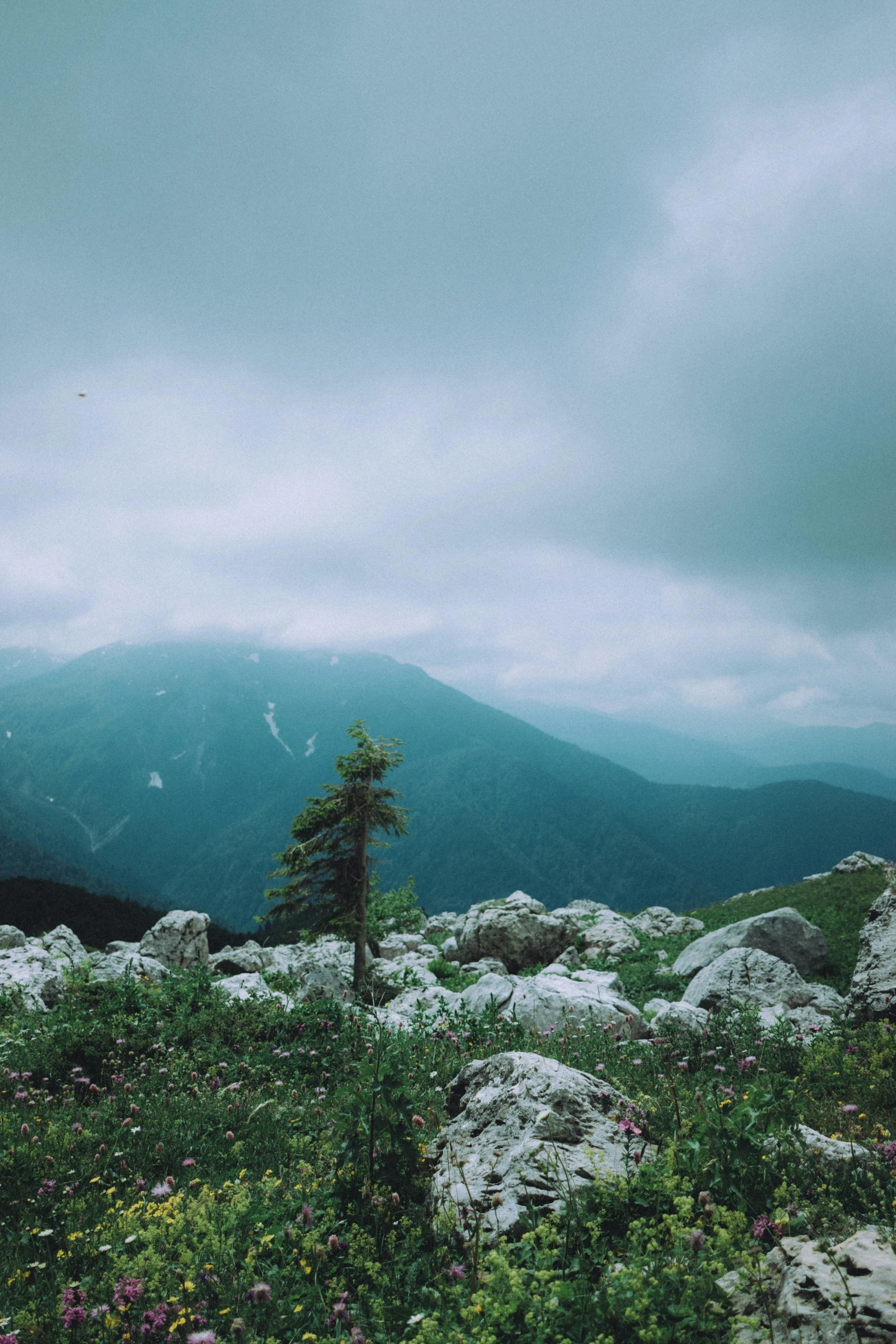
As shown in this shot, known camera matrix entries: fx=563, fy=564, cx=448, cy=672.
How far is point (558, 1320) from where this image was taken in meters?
3.37

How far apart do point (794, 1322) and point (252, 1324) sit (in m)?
3.54

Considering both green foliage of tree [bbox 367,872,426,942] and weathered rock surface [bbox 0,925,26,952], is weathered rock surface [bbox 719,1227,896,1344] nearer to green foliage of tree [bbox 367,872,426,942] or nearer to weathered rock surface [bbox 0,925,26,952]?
green foliage of tree [bbox 367,872,426,942]

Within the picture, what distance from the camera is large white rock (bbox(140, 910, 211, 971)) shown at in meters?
28.6

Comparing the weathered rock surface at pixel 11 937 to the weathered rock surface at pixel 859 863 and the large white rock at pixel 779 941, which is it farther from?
the weathered rock surface at pixel 859 863

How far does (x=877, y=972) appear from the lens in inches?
399

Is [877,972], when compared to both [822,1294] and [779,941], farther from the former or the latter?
[822,1294]

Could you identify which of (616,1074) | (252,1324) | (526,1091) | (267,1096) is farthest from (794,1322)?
(267,1096)

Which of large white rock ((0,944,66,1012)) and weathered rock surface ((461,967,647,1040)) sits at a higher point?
weathered rock surface ((461,967,647,1040))

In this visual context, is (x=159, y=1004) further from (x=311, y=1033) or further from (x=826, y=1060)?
(x=826, y=1060)

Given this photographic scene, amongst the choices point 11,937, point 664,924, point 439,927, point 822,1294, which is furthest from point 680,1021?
point 11,937

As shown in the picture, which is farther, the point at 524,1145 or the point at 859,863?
the point at 859,863

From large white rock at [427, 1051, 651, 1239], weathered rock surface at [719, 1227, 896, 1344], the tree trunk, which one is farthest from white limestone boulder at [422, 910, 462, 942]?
weathered rock surface at [719, 1227, 896, 1344]

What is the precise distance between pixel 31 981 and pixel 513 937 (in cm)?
1864

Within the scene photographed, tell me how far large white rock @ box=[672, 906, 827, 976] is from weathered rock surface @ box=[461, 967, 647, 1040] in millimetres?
7190
